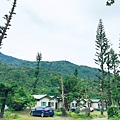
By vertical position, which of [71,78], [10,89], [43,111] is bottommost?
[43,111]

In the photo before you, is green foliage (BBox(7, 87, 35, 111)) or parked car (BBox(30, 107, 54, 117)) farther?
green foliage (BBox(7, 87, 35, 111))

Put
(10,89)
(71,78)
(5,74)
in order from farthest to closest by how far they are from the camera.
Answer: (5,74)
(71,78)
(10,89)

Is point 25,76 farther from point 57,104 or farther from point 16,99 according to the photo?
point 16,99

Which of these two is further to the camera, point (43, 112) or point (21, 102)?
point (21, 102)

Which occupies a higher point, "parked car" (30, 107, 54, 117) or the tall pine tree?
the tall pine tree

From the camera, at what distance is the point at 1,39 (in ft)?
57.1

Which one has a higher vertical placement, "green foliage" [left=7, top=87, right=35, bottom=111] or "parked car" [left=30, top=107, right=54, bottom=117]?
"green foliage" [left=7, top=87, right=35, bottom=111]

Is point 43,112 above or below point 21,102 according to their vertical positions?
below

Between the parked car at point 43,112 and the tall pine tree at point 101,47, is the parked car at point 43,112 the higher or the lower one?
the lower one

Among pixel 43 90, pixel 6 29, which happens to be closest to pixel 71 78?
pixel 43 90

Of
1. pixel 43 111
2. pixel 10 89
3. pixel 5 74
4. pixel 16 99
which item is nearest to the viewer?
pixel 10 89

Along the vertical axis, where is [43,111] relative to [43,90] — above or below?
below

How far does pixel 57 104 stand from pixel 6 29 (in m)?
33.2

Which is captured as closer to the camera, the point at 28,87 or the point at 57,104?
the point at 57,104
